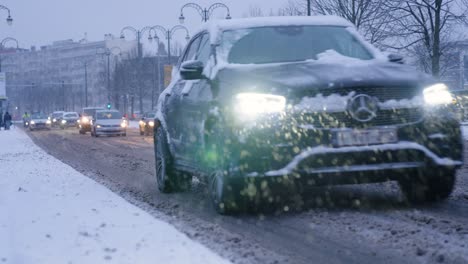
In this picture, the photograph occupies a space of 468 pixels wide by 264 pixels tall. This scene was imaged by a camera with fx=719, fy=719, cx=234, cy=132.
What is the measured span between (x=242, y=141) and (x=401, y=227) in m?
1.41

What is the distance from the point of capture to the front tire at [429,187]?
6.55 meters

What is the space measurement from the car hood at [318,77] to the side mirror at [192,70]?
462 mm

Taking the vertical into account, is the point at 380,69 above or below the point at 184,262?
above

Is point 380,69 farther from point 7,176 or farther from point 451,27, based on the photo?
point 451,27

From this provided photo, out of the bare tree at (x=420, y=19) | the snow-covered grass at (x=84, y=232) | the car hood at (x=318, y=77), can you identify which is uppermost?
the bare tree at (x=420, y=19)

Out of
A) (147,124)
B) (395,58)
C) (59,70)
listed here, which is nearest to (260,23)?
(395,58)

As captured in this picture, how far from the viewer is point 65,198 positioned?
8125mm

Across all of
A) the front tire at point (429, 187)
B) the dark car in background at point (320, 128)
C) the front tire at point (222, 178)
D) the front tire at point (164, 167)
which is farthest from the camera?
the front tire at point (164, 167)

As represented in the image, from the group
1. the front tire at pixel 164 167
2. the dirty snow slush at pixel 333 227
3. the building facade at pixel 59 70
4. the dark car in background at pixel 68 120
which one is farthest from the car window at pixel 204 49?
the building facade at pixel 59 70

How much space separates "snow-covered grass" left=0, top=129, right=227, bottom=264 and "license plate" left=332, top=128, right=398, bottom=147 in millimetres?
1496

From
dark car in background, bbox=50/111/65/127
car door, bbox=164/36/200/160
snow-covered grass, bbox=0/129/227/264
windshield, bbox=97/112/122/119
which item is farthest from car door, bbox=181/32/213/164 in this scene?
dark car in background, bbox=50/111/65/127

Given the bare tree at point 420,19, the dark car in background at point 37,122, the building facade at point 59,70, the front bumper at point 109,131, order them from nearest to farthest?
the bare tree at point 420,19
the front bumper at point 109,131
the dark car in background at point 37,122
the building facade at point 59,70

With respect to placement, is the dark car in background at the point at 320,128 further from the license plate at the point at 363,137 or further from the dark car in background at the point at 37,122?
Result: the dark car in background at the point at 37,122

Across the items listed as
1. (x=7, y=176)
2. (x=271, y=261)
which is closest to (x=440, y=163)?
(x=271, y=261)
